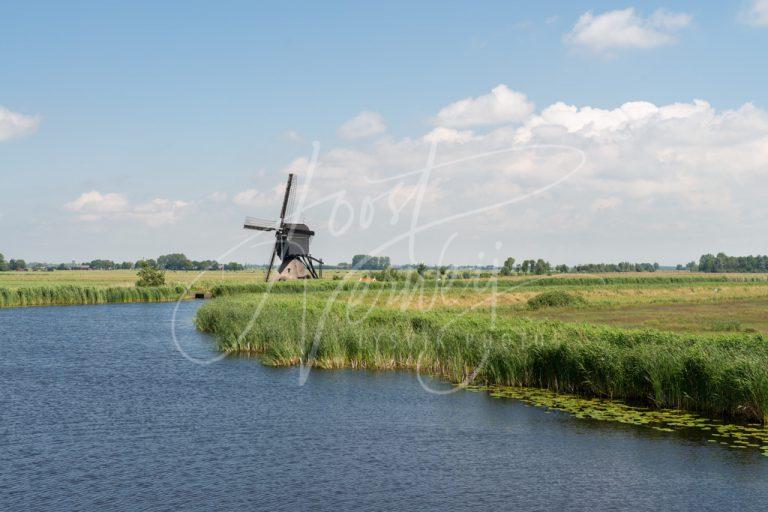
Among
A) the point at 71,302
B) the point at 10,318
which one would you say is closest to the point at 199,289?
the point at 71,302

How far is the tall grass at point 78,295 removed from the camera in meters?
62.3

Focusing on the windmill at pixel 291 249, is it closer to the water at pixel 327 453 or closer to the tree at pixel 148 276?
the tree at pixel 148 276

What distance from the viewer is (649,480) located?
14117mm

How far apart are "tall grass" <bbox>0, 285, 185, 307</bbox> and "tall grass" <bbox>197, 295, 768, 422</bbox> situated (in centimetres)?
3596

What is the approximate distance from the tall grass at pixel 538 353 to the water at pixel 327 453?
88.4 inches

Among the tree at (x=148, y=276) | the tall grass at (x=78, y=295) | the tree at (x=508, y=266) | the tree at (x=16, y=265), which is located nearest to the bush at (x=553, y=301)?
the tall grass at (x=78, y=295)

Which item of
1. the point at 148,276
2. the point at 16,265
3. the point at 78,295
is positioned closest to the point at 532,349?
the point at 78,295

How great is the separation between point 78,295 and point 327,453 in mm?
58063

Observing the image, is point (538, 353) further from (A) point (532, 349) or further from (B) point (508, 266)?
(B) point (508, 266)

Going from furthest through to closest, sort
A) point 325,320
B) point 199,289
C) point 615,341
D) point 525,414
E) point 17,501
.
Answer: point 199,289, point 325,320, point 615,341, point 525,414, point 17,501

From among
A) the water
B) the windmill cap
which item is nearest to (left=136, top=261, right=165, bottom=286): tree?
the windmill cap

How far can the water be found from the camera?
13234mm

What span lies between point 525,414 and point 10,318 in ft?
142

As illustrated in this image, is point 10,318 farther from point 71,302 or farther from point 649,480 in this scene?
point 649,480
